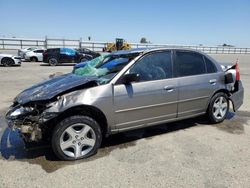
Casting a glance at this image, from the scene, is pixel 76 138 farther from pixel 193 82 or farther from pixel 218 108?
pixel 218 108

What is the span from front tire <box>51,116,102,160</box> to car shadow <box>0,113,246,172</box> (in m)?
0.12

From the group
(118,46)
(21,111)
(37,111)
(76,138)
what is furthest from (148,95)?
(118,46)

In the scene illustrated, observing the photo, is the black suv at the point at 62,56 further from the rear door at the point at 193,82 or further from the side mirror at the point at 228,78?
the rear door at the point at 193,82

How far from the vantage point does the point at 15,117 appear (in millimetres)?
3936

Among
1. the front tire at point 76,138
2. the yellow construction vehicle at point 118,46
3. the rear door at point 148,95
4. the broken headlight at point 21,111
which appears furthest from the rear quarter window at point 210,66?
the yellow construction vehicle at point 118,46

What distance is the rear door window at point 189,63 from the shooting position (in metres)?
5.07

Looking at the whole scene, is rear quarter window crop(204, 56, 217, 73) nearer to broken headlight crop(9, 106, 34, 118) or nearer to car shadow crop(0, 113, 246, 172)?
car shadow crop(0, 113, 246, 172)

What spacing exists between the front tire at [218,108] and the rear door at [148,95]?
1044 mm

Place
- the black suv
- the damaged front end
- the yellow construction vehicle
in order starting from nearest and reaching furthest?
the damaged front end < the black suv < the yellow construction vehicle

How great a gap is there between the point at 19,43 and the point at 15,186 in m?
38.7

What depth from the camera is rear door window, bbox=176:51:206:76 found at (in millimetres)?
5066

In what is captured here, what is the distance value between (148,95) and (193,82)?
1.09 meters

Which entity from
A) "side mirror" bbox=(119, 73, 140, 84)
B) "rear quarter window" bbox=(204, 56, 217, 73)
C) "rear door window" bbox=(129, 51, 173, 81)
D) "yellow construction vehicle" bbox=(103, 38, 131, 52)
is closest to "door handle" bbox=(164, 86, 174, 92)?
"rear door window" bbox=(129, 51, 173, 81)

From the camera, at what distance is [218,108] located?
5750 millimetres
